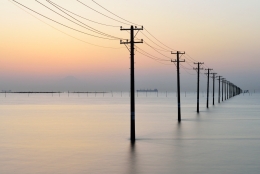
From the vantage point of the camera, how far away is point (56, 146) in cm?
3019

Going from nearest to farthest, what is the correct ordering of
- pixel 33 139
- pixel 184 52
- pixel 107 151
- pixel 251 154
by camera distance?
pixel 251 154, pixel 107 151, pixel 33 139, pixel 184 52

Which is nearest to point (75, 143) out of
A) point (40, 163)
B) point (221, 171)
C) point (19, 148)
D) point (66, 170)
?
point (19, 148)

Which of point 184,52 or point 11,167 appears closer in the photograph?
point 11,167

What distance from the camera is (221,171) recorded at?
66.6ft

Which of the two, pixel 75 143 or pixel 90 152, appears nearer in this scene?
pixel 90 152

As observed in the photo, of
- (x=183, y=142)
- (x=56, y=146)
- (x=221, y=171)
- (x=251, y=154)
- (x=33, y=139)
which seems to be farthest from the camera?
(x=33, y=139)

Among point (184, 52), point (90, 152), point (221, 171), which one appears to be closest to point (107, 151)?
point (90, 152)

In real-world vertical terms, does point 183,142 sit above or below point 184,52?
below

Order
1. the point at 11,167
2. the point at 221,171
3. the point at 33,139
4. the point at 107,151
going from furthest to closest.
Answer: the point at 33,139 < the point at 107,151 < the point at 11,167 < the point at 221,171

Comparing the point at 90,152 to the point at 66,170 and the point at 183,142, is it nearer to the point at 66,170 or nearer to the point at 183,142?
the point at 66,170

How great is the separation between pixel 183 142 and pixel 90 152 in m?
8.41

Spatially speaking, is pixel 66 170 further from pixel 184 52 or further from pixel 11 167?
pixel 184 52

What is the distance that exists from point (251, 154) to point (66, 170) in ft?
36.3

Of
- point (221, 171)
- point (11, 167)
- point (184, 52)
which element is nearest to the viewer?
point (221, 171)
